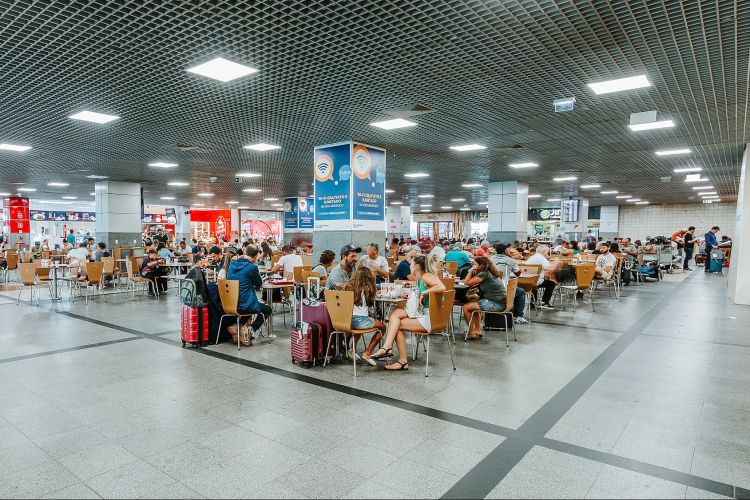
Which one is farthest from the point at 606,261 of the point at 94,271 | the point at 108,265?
the point at 108,265

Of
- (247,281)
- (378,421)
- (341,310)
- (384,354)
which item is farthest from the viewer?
(247,281)

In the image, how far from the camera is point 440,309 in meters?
5.14

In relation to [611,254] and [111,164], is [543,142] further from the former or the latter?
[111,164]

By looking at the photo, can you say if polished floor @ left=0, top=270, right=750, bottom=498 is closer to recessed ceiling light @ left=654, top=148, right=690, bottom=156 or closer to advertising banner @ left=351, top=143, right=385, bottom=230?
advertising banner @ left=351, top=143, right=385, bottom=230

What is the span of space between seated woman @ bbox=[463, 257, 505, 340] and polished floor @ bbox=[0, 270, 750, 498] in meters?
0.55

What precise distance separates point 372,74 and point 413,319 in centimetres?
294

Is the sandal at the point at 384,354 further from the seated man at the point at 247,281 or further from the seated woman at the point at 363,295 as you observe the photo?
the seated man at the point at 247,281

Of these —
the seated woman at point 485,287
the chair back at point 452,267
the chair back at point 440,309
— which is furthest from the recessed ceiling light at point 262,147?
the chair back at point 440,309

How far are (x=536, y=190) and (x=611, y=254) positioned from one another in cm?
912

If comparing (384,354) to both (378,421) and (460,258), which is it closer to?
(378,421)

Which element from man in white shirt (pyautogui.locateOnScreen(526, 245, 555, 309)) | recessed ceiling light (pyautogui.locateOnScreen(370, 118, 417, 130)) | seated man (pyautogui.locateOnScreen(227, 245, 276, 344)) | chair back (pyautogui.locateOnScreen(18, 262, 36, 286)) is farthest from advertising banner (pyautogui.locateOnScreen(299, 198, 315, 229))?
seated man (pyautogui.locateOnScreen(227, 245, 276, 344))

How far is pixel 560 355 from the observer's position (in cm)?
572

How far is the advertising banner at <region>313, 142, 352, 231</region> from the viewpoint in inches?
375

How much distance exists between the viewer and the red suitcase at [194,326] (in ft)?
20.0
